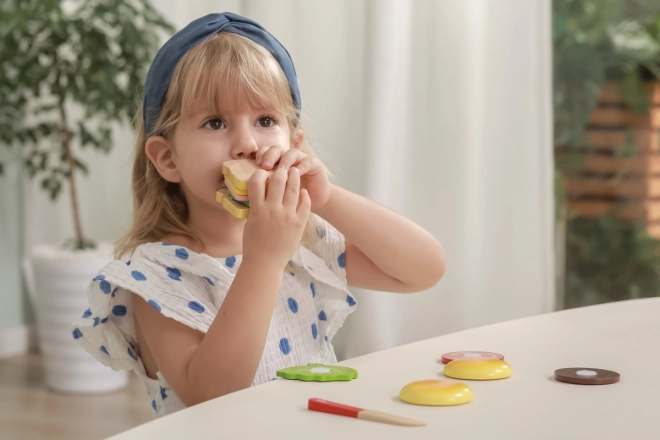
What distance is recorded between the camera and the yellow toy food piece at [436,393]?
0.55 m

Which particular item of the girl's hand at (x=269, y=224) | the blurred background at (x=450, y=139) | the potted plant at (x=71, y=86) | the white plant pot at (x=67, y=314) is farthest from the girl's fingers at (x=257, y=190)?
the white plant pot at (x=67, y=314)

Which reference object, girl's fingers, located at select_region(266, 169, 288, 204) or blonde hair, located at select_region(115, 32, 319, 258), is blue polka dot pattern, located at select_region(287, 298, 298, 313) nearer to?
blonde hair, located at select_region(115, 32, 319, 258)

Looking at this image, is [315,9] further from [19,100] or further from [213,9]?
[19,100]

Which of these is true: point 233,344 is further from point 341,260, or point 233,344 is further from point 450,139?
point 450,139

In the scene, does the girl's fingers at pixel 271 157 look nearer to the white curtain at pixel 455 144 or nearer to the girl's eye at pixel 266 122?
the girl's eye at pixel 266 122

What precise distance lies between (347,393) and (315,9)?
184 cm

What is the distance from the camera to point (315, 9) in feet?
7.47

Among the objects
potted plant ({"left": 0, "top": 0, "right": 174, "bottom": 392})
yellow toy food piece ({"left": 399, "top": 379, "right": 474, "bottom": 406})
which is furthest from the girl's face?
potted plant ({"left": 0, "top": 0, "right": 174, "bottom": 392})

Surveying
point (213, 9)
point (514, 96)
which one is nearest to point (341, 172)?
point (514, 96)

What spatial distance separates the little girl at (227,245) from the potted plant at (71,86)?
1262 millimetres

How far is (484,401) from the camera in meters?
0.56

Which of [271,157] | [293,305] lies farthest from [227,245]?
[271,157]

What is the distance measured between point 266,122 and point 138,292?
27cm

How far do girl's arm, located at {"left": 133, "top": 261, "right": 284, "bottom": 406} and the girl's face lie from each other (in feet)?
0.58
